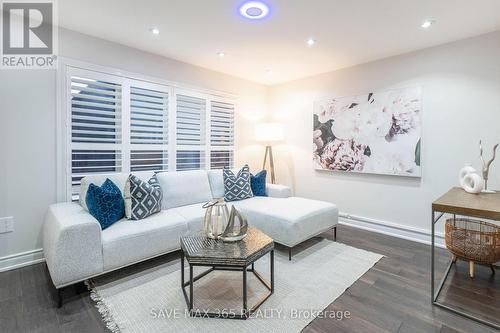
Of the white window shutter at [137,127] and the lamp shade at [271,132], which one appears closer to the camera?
the white window shutter at [137,127]

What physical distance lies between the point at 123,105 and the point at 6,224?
1.66 meters

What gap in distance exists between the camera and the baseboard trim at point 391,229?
3.14 metres

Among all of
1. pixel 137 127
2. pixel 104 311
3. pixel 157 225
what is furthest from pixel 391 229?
pixel 137 127

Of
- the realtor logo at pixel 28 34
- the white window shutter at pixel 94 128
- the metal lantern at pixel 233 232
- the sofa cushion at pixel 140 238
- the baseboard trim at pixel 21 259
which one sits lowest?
the baseboard trim at pixel 21 259

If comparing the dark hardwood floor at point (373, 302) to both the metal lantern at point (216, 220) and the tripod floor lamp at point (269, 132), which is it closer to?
the metal lantern at point (216, 220)

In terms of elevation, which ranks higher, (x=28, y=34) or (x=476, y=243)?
(x=28, y=34)

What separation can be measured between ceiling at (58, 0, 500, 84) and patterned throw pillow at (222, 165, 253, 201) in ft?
5.41

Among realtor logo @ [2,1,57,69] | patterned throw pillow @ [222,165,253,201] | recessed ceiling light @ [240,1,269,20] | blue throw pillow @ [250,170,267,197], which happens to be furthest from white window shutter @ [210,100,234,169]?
realtor logo @ [2,1,57,69]

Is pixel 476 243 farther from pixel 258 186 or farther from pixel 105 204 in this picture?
pixel 105 204

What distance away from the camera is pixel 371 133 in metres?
3.57

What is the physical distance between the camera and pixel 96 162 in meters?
2.92

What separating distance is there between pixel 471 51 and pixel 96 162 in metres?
4.42

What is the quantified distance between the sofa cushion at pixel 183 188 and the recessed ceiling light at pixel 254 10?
1999 mm

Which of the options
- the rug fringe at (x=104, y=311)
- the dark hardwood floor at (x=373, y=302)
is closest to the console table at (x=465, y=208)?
the dark hardwood floor at (x=373, y=302)
